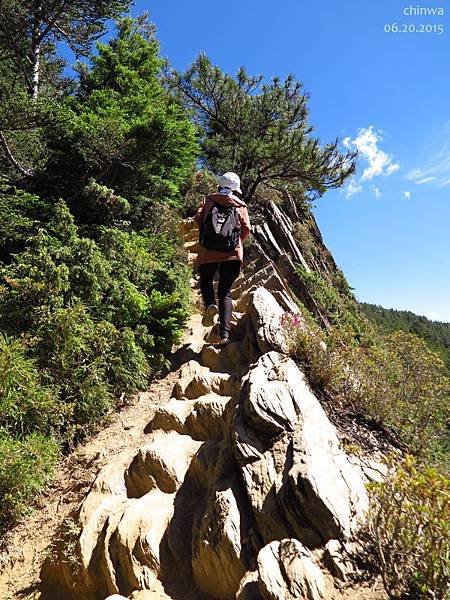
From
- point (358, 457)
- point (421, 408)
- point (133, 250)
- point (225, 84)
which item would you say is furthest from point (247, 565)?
point (225, 84)

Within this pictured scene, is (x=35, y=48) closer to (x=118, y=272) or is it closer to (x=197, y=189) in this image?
(x=197, y=189)

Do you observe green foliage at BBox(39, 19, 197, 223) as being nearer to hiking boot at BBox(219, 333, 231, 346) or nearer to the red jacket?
the red jacket

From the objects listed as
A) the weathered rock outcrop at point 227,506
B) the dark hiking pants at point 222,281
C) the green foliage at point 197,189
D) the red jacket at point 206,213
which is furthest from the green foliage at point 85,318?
the green foliage at point 197,189

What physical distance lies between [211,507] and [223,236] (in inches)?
125

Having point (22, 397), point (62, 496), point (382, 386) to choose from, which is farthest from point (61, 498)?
point (382, 386)

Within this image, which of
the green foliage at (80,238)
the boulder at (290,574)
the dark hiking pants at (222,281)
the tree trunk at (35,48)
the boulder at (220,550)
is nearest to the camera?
the boulder at (290,574)

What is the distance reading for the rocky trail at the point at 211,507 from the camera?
9.34ft

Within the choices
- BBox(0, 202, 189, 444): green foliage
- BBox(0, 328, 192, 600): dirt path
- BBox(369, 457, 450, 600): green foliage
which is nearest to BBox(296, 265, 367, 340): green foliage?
BBox(0, 202, 189, 444): green foliage

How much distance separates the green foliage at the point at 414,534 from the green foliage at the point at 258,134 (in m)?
11.7

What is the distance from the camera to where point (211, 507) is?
3395 millimetres

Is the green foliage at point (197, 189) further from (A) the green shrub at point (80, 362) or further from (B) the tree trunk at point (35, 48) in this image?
(A) the green shrub at point (80, 362)

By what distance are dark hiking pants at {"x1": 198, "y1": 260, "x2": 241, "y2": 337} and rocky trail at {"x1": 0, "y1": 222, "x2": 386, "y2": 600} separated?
0.66 meters

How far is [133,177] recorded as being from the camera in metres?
9.02

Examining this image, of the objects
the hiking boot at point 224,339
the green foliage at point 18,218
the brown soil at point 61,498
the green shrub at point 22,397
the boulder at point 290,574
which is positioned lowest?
the brown soil at point 61,498
